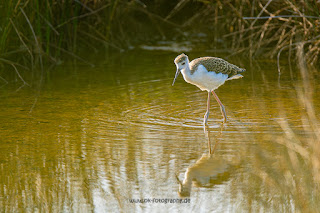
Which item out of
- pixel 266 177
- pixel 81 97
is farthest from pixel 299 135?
pixel 81 97

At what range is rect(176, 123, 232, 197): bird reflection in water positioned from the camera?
4.99 m

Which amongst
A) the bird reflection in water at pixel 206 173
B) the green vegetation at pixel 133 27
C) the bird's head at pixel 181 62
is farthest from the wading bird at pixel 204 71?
Answer: the green vegetation at pixel 133 27

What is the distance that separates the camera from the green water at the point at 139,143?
15.6ft

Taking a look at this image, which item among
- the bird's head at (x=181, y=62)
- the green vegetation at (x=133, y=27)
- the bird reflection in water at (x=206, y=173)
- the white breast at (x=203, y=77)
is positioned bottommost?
the bird reflection in water at (x=206, y=173)

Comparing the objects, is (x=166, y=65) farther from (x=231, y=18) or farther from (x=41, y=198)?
(x=41, y=198)

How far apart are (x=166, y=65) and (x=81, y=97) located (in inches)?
106

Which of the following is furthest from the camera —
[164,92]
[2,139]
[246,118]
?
[164,92]

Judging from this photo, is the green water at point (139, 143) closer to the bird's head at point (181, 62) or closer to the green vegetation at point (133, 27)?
the bird's head at point (181, 62)

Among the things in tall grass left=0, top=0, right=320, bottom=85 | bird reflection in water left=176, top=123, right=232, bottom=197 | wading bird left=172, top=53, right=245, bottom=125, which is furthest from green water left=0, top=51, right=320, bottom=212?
tall grass left=0, top=0, right=320, bottom=85

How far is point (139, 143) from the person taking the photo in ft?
20.1

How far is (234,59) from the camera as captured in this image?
35.6 ft

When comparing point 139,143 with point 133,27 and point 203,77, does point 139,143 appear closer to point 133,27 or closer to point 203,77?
point 203,77

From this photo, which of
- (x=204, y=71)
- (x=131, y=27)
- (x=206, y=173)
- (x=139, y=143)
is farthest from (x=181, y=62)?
(x=131, y=27)

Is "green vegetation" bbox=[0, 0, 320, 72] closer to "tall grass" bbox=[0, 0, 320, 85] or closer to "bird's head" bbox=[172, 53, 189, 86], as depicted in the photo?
"tall grass" bbox=[0, 0, 320, 85]
